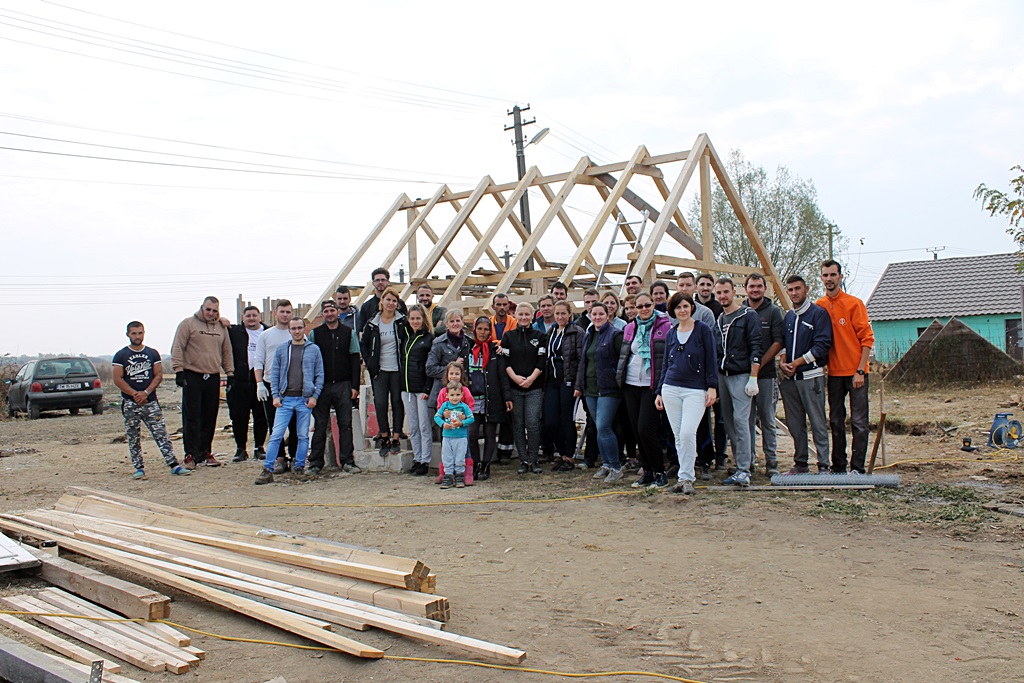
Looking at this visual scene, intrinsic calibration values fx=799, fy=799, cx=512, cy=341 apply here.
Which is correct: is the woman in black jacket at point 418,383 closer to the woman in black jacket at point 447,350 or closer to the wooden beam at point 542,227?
the woman in black jacket at point 447,350

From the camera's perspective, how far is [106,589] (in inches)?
164

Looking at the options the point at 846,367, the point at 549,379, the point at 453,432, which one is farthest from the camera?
the point at 549,379

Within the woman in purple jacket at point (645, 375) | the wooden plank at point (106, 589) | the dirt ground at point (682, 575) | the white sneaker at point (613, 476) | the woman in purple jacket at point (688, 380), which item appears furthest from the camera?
the white sneaker at point (613, 476)

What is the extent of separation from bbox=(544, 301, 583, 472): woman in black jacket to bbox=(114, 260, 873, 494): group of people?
0.01m

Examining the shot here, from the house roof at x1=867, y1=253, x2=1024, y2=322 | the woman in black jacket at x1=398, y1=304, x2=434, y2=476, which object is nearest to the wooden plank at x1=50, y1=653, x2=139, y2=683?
the woman in black jacket at x1=398, y1=304, x2=434, y2=476

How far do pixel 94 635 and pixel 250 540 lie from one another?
1.04 meters

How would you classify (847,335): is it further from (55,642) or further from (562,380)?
(55,642)

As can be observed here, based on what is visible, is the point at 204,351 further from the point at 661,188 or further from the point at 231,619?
the point at 661,188

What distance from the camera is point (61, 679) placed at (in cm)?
312

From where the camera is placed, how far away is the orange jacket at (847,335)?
6.83 m

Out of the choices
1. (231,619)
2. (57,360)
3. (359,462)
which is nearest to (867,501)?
(231,619)

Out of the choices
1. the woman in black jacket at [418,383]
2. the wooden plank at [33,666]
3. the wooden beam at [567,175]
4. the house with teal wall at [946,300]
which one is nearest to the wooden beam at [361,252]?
the wooden beam at [567,175]

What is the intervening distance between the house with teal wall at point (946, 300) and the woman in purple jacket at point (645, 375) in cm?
1970

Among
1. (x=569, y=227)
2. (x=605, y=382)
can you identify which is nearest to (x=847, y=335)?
(x=605, y=382)
